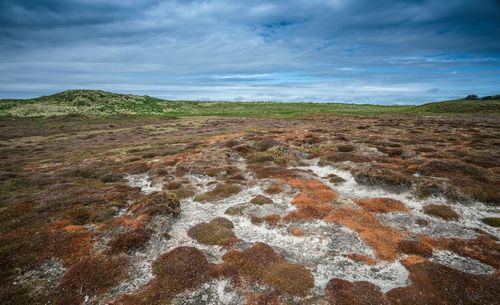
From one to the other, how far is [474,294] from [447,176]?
18636 mm

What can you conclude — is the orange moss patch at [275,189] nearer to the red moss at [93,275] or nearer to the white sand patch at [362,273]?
the white sand patch at [362,273]

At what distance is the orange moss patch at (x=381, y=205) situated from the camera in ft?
76.5

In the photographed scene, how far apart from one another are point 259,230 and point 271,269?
16.8 feet

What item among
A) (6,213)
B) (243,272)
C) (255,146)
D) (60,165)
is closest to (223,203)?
(243,272)

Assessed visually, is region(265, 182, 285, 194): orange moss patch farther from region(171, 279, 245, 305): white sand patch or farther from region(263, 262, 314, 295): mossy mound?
region(171, 279, 245, 305): white sand patch

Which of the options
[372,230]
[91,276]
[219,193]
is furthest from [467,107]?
[91,276]

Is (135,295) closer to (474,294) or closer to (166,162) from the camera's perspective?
(474,294)

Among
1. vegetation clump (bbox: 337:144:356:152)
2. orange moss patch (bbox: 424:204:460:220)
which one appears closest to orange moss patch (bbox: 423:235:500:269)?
orange moss patch (bbox: 424:204:460:220)

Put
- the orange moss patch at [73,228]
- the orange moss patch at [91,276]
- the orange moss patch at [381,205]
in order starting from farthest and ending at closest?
the orange moss patch at [381,205] → the orange moss patch at [73,228] → the orange moss patch at [91,276]

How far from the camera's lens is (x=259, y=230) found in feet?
68.7

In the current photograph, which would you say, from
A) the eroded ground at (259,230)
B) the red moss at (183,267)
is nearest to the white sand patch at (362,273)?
the eroded ground at (259,230)

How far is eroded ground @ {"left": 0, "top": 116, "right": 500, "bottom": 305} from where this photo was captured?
1436 cm

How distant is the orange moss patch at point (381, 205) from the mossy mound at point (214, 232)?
11.6 metres

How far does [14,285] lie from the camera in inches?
579
